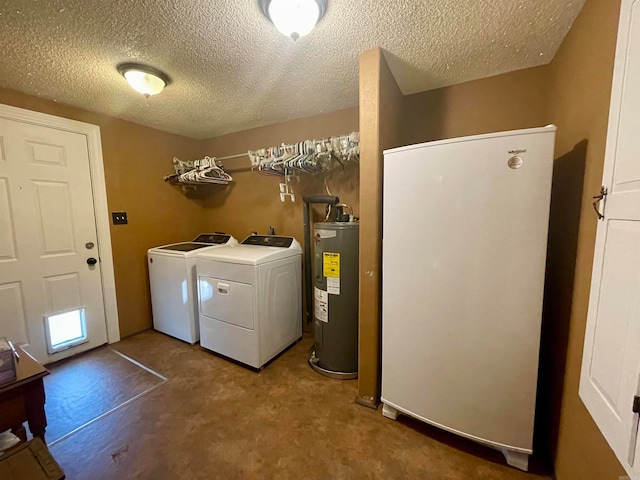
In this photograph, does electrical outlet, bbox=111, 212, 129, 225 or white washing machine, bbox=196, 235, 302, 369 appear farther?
electrical outlet, bbox=111, 212, 129, 225

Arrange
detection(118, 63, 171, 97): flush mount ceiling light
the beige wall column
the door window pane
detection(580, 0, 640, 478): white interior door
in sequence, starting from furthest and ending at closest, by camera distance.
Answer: the door window pane, detection(118, 63, 171, 97): flush mount ceiling light, the beige wall column, detection(580, 0, 640, 478): white interior door

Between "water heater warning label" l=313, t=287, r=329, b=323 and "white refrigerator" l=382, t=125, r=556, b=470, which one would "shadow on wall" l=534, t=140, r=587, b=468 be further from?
"water heater warning label" l=313, t=287, r=329, b=323

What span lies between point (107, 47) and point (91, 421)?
222cm

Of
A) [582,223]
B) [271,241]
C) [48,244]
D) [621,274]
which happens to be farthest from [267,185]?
[621,274]

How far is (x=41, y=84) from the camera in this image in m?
1.79

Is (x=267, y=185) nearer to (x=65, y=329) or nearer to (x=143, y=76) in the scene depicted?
(x=143, y=76)

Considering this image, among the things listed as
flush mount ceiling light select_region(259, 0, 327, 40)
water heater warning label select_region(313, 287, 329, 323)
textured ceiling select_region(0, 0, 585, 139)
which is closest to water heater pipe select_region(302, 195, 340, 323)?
water heater warning label select_region(313, 287, 329, 323)

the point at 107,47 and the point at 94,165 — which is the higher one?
the point at 107,47

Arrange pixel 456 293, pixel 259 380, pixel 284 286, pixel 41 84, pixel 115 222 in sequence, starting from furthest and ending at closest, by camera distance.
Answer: pixel 115 222 → pixel 284 286 → pixel 259 380 → pixel 41 84 → pixel 456 293

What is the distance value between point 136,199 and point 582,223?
3.40 meters

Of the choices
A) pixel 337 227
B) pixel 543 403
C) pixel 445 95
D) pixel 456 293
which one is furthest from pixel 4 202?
pixel 543 403

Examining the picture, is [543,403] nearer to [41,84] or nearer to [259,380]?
[259,380]

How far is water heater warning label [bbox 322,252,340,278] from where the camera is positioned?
6.05 ft

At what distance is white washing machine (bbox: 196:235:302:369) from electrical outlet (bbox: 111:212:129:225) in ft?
3.40
